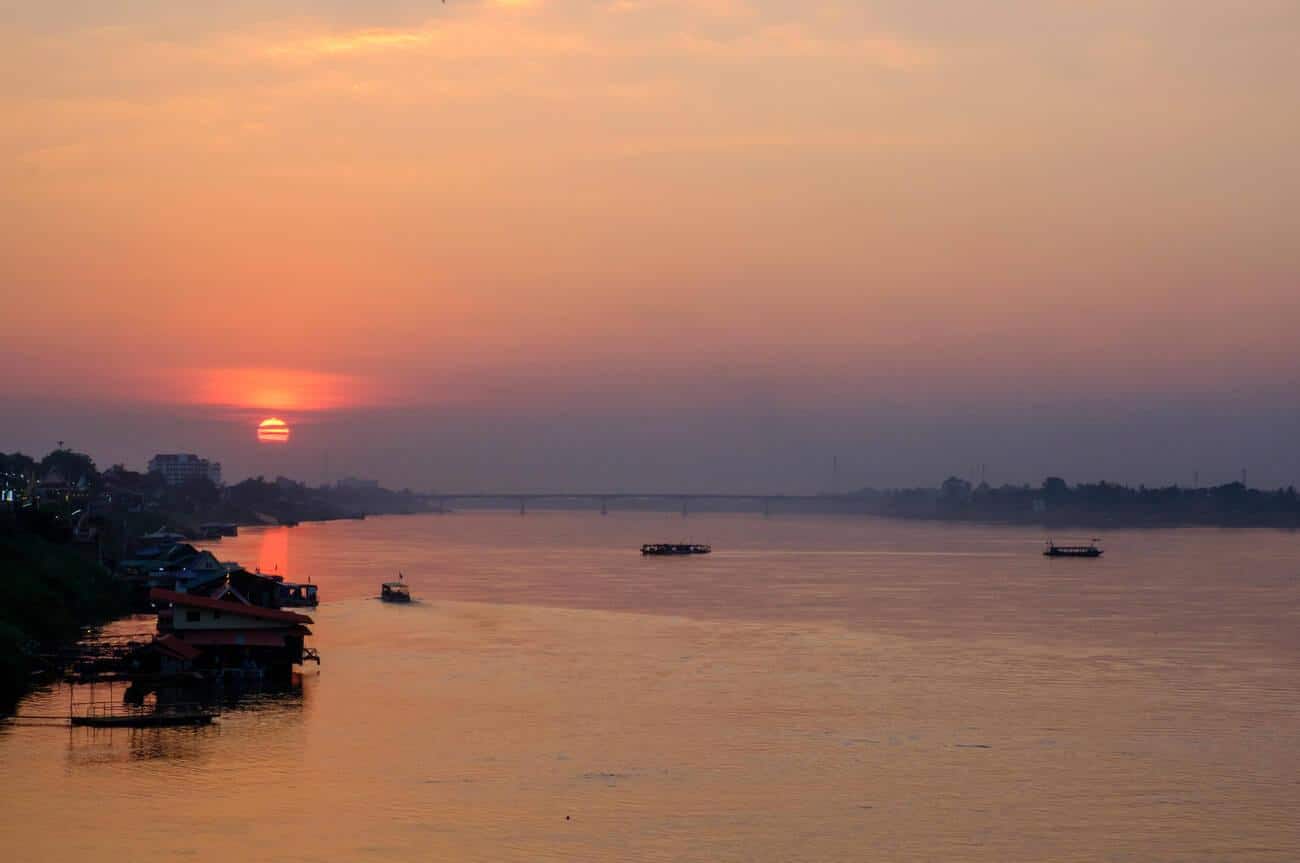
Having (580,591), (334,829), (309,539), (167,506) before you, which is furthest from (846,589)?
(167,506)

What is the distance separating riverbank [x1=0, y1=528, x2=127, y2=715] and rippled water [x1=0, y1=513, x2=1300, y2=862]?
3076mm

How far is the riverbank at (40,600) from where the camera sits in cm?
3647

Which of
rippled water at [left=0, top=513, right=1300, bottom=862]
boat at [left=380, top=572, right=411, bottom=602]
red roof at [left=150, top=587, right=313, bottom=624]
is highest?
red roof at [left=150, top=587, right=313, bottom=624]

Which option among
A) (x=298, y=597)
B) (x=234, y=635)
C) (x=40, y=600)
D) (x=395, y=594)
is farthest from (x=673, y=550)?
(x=234, y=635)

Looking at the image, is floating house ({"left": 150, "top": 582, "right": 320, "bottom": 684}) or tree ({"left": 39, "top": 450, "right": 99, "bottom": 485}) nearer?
floating house ({"left": 150, "top": 582, "right": 320, "bottom": 684})

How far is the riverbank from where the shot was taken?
36.5m

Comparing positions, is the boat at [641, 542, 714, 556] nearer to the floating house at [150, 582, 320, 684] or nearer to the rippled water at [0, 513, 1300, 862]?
the rippled water at [0, 513, 1300, 862]

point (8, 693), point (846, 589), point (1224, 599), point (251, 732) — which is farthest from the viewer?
point (846, 589)

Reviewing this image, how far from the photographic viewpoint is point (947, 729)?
31797 mm

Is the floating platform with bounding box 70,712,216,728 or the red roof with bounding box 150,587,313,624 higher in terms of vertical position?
the red roof with bounding box 150,587,313,624

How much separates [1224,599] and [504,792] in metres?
49.2

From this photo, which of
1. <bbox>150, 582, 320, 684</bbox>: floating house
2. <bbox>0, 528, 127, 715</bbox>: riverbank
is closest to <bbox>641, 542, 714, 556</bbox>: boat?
<bbox>0, 528, 127, 715</bbox>: riverbank

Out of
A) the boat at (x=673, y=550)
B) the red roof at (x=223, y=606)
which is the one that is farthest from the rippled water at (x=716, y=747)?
the boat at (x=673, y=550)

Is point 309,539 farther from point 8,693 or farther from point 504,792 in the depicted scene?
point 504,792
